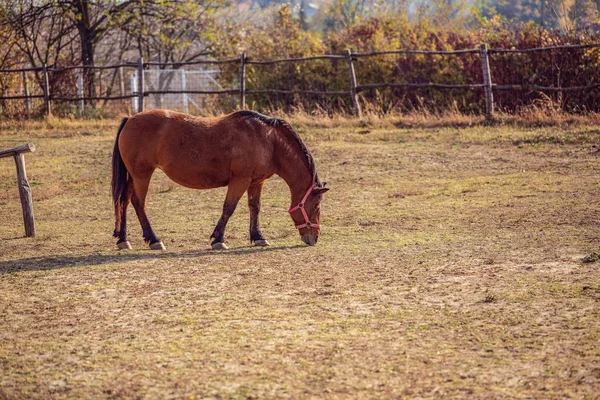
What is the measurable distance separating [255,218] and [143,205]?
1201mm

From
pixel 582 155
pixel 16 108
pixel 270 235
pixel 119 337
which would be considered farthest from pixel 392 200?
pixel 16 108

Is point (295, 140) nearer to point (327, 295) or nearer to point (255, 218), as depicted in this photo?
point (255, 218)

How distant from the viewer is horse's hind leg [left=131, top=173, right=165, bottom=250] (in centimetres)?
899

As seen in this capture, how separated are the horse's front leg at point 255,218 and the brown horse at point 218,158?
0.22 metres

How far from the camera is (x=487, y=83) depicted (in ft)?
61.4

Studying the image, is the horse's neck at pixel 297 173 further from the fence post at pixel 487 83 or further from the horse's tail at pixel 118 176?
the fence post at pixel 487 83

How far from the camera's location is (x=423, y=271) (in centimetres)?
760

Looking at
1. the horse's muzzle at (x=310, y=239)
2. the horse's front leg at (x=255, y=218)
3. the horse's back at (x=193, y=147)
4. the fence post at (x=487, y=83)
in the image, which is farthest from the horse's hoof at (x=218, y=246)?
the fence post at (x=487, y=83)


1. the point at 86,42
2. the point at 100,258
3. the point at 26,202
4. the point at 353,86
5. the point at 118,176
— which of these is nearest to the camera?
the point at 100,258

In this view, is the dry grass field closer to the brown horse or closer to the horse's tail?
the brown horse

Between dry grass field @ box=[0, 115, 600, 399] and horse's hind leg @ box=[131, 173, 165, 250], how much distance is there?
0.57ft

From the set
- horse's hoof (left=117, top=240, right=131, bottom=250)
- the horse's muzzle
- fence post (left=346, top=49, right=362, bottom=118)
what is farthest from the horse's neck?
fence post (left=346, top=49, right=362, bottom=118)

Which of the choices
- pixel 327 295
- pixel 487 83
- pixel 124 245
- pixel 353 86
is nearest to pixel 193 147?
pixel 124 245

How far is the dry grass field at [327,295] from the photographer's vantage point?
487 centimetres
